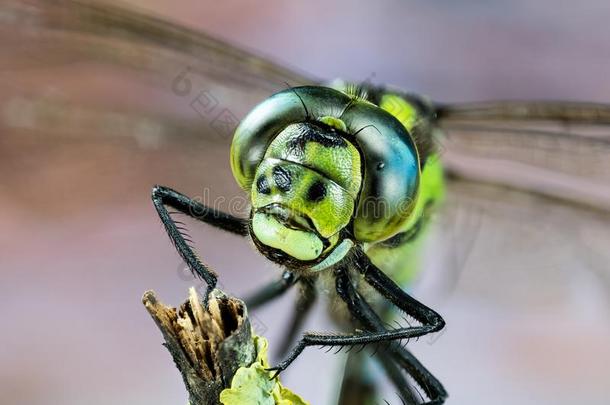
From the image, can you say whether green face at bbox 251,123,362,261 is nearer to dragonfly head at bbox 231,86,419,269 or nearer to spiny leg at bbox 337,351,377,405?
dragonfly head at bbox 231,86,419,269

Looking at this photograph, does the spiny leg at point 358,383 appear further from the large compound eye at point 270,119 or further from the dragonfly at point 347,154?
the large compound eye at point 270,119

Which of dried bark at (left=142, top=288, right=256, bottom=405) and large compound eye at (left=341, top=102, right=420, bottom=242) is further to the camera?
large compound eye at (left=341, top=102, right=420, bottom=242)

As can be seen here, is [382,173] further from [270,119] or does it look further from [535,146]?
[535,146]

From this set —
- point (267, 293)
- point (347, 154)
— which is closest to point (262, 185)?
point (347, 154)

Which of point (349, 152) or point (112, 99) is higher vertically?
point (112, 99)

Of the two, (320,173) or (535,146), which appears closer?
(320,173)

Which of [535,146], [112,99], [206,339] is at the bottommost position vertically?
[206,339]

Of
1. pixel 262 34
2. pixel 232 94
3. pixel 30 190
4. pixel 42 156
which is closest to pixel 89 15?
pixel 232 94

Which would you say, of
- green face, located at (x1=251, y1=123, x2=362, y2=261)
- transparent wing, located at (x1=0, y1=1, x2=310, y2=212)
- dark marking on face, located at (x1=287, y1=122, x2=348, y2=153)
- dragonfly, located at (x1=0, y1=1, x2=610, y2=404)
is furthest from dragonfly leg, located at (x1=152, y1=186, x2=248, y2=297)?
transparent wing, located at (x1=0, y1=1, x2=310, y2=212)
